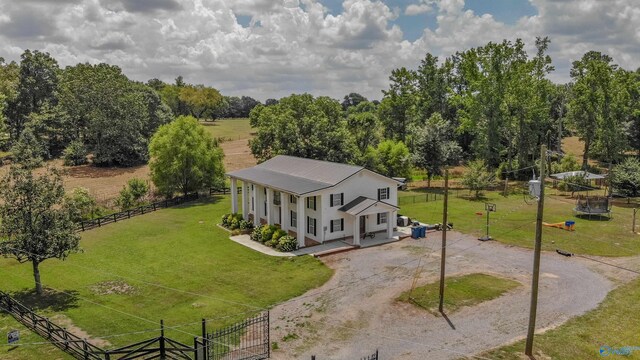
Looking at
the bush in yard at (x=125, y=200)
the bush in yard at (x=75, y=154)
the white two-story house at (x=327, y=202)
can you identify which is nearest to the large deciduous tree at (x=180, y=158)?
the bush in yard at (x=125, y=200)

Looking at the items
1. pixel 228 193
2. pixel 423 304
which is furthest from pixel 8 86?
pixel 423 304

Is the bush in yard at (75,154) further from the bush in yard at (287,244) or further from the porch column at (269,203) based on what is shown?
the bush in yard at (287,244)

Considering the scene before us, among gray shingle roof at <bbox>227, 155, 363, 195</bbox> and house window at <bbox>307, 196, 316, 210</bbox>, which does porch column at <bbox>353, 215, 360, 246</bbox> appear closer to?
gray shingle roof at <bbox>227, 155, 363, 195</bbox>

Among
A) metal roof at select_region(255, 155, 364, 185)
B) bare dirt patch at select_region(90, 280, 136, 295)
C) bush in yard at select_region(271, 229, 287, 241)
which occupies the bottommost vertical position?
bare dirt patch at select_region(90, 280, 136, 295)

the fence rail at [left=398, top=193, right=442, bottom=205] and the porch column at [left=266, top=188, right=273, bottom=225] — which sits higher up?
the porch column at [left=266, top=188, right=273, bottom=225]

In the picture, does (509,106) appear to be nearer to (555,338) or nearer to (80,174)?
(555,338)

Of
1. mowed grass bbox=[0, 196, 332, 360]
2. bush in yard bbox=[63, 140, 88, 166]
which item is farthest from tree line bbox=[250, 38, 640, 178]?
bush in yard bbox=[63, 140, 88, 166]

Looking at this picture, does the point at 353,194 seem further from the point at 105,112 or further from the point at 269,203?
the point at 105,112
